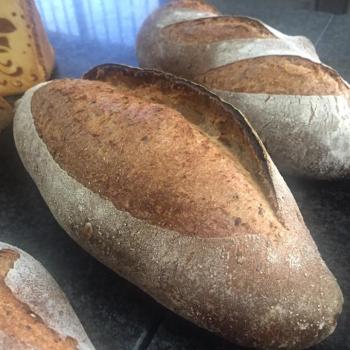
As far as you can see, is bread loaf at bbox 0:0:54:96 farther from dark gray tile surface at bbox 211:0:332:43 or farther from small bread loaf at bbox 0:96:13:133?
dark gray tile surface at bbox 211:0:332:43

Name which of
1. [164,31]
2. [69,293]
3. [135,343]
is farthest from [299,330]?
[164,31]

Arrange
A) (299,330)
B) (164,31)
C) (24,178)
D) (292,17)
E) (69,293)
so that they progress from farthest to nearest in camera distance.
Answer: (292,17) → (164,31) → (24,178) → (69,293) → (299,330)

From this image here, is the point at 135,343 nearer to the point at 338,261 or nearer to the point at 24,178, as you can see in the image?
the point at 338,261

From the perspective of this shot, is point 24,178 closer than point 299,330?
No

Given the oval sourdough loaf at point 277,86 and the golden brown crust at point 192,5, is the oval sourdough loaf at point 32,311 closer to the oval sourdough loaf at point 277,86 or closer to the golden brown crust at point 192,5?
the oval sourdough loaf at point 277,86

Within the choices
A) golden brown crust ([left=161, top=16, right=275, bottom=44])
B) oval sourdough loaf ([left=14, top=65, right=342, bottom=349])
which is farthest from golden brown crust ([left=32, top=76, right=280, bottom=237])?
golden brown crust ([left=161, top=16, right=275, bottom=44])
